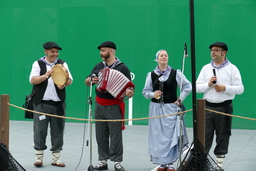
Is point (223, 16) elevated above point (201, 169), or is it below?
above

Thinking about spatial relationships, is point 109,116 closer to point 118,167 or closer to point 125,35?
point 118,167

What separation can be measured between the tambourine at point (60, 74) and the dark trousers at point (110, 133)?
0.64 metres

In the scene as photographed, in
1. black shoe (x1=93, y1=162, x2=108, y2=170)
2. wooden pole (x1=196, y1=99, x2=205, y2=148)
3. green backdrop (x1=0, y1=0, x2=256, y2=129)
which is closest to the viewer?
wooden pole (x1=196, y1=99, x2=205, y2=148)

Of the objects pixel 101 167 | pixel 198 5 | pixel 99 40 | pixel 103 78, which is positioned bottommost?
pixel 101 167

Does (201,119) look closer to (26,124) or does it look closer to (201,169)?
(201,169)

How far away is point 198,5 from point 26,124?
5.18m

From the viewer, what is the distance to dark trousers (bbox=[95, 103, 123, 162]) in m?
7.35

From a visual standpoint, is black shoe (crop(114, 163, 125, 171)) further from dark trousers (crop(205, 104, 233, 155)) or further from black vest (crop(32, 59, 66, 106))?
black vest (crop(32, 59, 66, 106))

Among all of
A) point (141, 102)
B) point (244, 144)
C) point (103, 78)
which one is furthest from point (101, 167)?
point (141, 102)

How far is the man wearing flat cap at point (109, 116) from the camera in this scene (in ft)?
24.1

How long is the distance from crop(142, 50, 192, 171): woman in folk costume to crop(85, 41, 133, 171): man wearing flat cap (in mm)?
474

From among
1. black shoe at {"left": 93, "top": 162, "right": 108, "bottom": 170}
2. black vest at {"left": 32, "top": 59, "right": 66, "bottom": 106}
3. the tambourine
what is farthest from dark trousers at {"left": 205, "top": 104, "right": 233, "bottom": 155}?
black vest at {"left": 32, "top": 59, "right": 66, "bottom": 106}

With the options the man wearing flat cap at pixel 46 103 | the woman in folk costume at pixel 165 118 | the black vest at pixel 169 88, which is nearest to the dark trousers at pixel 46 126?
the man wearing flat cap at pixel 46 103

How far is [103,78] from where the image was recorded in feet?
23.5
